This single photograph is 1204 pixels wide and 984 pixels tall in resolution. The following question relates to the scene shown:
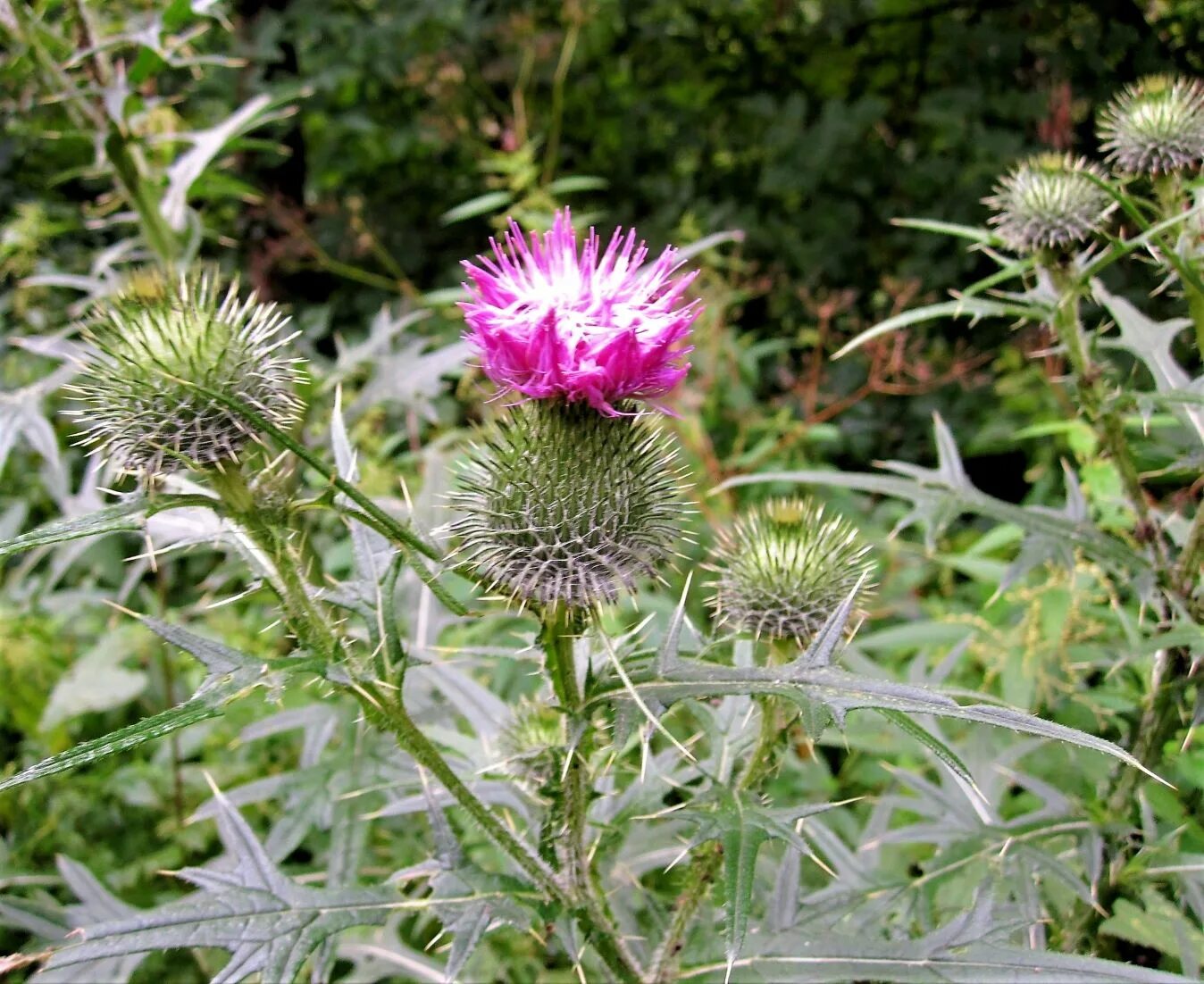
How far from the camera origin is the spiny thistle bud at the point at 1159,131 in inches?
89.7

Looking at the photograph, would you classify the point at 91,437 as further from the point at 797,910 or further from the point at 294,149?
the point at 294,149

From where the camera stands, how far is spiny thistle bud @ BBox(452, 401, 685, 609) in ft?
5.22

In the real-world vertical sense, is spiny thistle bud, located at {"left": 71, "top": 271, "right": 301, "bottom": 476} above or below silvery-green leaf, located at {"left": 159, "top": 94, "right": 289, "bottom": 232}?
below

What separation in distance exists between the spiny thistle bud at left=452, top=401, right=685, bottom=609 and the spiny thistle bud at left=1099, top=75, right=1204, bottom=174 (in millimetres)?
1582

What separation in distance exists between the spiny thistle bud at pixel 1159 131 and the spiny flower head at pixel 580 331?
1.44 metres

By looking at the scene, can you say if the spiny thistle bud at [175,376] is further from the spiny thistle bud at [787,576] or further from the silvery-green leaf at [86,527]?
the spiny thistle bud at [787,576]

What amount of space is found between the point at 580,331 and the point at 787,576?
688mm

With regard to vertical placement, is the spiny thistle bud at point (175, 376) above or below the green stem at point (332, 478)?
above

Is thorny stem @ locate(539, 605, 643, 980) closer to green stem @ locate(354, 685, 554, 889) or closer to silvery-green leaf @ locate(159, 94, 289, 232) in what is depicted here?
green stem @ locate(354, 685, 554, 889)

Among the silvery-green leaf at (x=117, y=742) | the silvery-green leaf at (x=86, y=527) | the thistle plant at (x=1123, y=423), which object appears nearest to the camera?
the silvery-green leaf at (x=117, y=742)

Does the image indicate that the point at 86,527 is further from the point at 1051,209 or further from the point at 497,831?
the point at 1051,209

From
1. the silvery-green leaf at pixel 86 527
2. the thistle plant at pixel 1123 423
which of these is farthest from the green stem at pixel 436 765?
the thistle plant at pixel 1123 423

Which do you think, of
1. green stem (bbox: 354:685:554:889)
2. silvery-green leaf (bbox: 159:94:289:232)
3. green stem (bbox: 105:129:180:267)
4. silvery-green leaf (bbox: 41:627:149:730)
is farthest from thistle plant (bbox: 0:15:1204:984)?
silvery-green leaf (bbox: 41:627:149:730)

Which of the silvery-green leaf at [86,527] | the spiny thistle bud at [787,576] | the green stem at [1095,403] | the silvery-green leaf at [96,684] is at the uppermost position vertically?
the green stem at [1095,403]
